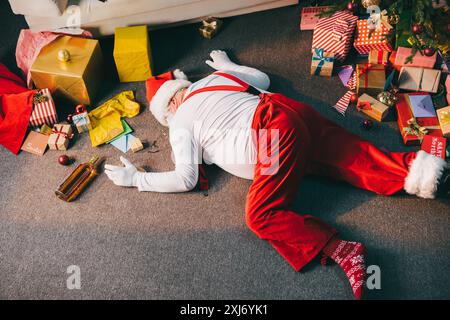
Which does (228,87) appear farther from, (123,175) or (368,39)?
(368,39)

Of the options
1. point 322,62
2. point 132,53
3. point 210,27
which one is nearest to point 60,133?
point 132,53

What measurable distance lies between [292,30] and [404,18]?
2.65 ft

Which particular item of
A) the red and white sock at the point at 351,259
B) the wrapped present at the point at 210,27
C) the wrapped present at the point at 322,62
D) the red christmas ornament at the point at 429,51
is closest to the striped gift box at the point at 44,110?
the wrapped present at the point at 210,27

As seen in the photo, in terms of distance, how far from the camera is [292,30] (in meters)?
2.72

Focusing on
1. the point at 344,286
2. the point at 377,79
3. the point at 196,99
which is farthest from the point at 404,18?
the point at 344,286

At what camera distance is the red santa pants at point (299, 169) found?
5.97ft

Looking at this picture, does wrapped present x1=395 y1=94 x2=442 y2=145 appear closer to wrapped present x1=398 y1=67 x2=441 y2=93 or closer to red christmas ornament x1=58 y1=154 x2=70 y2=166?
wrapped present x1=398 y1=67 x2=441 y2=93

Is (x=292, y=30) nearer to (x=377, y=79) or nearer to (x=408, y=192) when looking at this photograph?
(x=377, y=79)

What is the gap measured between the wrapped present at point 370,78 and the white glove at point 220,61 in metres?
0.70

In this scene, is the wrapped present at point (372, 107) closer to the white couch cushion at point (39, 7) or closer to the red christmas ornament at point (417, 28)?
the red christmas ornament at point (417, 28)

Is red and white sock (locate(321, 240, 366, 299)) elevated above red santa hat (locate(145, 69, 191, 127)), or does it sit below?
below

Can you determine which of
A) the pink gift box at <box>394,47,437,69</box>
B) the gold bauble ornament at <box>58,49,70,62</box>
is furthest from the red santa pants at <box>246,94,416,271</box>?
the gold bauble ornament at <box>58,49,70,62</box>

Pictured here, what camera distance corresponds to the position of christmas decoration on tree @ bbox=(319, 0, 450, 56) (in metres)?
1.96

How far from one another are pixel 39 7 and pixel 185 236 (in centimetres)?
155
